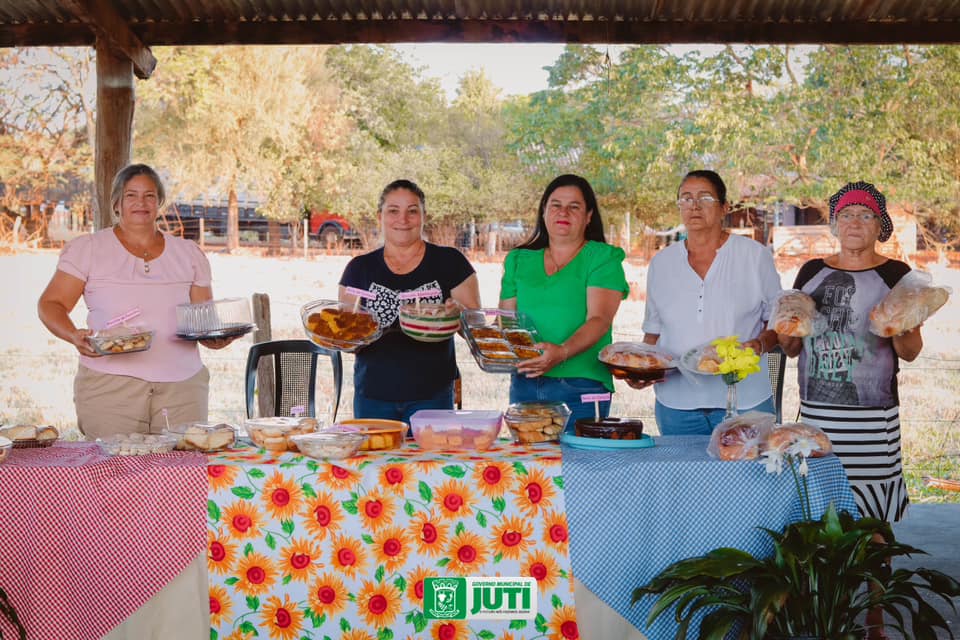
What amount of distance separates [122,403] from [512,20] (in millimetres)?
2744

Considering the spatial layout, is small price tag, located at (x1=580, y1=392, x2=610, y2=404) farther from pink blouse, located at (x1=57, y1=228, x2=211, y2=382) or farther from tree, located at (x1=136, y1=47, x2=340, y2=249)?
tree, located at (x1=136, y1=47, x2=340, y2=249)

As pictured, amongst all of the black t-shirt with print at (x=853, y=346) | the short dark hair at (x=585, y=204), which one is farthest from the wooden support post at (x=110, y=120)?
the black t-shirt with print at (x=853, y=346)

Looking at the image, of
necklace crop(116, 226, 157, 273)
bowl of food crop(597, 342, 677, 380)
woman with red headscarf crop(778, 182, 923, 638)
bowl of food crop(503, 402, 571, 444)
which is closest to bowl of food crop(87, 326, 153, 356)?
necklace crop(116, 226, 157, 273)

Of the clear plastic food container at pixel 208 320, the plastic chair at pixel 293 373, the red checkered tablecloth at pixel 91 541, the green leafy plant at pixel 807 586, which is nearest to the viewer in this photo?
the green leafy plant at pixel 807 586

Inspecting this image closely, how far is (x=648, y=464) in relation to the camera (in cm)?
271

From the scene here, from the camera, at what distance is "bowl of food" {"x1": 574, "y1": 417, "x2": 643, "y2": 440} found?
9.62ft

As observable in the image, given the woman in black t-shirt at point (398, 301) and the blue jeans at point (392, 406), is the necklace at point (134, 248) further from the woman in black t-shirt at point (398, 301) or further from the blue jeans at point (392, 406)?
the blue jeans at point (392, 406)

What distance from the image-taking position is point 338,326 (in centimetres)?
336

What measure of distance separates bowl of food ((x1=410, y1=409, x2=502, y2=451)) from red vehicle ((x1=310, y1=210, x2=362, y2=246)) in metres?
11.2

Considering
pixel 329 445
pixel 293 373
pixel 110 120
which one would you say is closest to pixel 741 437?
pixel 329 445

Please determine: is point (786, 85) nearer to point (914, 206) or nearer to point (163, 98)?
point (914, 206)

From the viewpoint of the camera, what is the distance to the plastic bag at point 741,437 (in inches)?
108

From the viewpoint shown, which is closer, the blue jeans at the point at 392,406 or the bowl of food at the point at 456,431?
the bowl of food at the point at 456,431

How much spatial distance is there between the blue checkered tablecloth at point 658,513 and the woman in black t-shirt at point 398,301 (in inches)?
40.2
